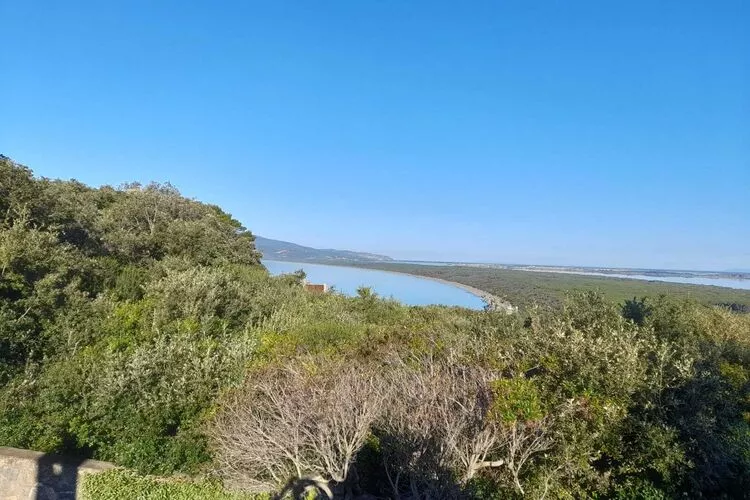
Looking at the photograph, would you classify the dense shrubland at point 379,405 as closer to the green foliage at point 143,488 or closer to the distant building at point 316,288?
the green foliage at point 143,488

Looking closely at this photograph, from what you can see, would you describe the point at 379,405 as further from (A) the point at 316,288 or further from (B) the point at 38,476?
(A) the point at 316,288

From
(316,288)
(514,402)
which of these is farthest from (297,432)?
(316,288)

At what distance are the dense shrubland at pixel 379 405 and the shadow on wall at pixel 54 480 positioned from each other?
1.45ft

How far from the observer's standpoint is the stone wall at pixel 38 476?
8477 mm

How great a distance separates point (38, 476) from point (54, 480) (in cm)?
30

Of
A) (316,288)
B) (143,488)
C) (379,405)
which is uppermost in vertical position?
(379,405)

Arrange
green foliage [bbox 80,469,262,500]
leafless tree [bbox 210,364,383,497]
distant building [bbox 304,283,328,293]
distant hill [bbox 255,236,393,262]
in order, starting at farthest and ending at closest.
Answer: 1. distant hill [bbox 255,236,393,262]
2. distant building [bbox 304,283,328,293]
3. green foliage [bbox 80,469,262,500]
4. leafless tree [bbox 210,364,383,497]

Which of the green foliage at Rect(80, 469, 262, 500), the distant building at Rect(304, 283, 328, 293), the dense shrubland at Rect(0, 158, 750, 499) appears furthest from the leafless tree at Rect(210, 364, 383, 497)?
the distant building at Rect(304, 283, 328, 293)

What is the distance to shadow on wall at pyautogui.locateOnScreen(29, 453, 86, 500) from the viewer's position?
8516 millimetres

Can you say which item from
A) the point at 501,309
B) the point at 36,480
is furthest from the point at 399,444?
the point at 501,309

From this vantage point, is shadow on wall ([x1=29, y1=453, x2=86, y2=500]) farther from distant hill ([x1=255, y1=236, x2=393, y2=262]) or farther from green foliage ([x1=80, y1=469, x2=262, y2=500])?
distant hill ([x1=255, y1=236, x2=393, y2=262])

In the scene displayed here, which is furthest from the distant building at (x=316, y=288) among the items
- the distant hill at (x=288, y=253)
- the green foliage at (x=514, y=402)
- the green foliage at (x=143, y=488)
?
the distant hill at (x=288, y=253)

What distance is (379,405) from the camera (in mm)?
7512

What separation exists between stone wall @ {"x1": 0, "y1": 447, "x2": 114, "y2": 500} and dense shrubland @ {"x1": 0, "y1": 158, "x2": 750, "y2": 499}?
17.2 inches
